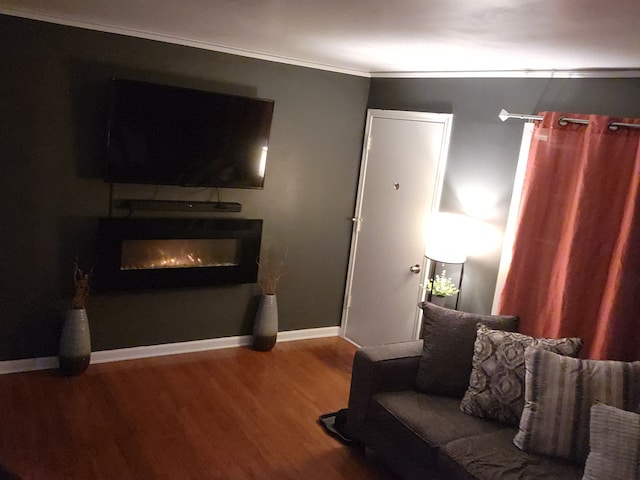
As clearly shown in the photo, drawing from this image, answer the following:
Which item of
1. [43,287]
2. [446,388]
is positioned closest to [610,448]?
[446,388]

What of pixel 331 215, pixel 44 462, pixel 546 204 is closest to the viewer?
pixel 44 462

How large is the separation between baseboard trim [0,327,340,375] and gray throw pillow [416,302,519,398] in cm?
199

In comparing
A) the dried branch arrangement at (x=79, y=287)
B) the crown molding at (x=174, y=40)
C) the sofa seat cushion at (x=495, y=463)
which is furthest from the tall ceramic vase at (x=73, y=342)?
the sofa seat cushion at (x=495, y=463)

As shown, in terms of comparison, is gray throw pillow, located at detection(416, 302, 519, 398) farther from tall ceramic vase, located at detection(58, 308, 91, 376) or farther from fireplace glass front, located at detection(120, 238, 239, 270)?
tall ceramic vase, located at detection(58, 308, 91, 376)

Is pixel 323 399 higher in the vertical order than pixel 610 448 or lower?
lower

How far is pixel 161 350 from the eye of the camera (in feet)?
14.8

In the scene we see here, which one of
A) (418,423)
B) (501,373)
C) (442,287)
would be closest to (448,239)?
(442,287)

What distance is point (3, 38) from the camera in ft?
11.6

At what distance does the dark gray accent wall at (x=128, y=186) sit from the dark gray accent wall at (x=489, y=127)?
37.4 inches

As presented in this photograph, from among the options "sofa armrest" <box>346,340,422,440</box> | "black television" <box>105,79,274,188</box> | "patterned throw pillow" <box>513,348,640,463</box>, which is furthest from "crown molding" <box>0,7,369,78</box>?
"patterned throw pillow" <box>513,348,640,463</box>

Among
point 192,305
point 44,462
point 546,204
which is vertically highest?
point 546,204

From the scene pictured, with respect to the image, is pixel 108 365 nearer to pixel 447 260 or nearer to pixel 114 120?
pixel 114 120

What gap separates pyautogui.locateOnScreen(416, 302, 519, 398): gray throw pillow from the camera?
10.5 feet

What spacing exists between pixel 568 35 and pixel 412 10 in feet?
2.24
